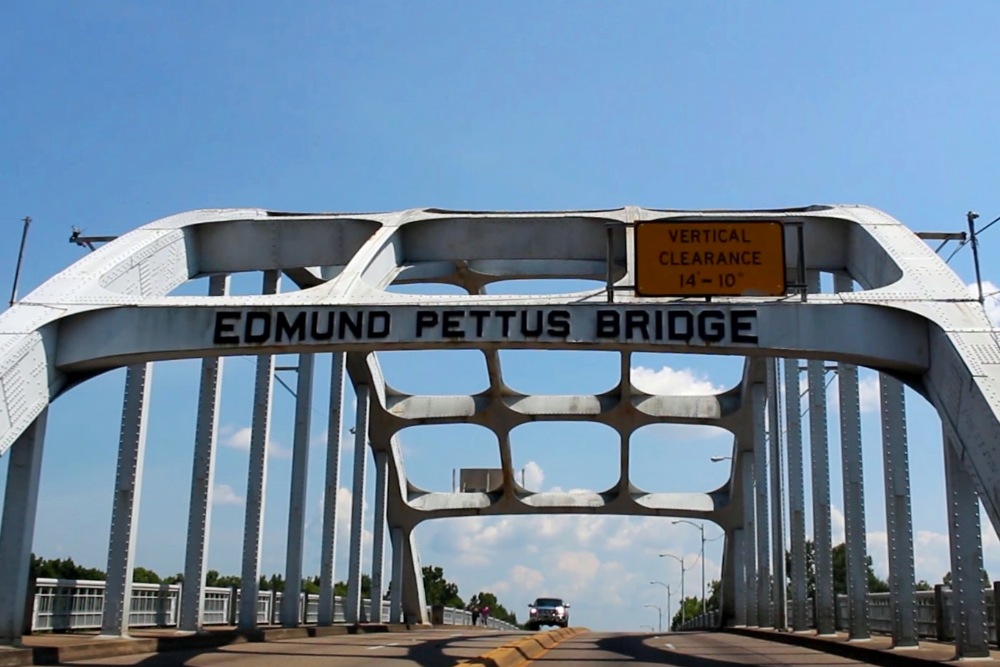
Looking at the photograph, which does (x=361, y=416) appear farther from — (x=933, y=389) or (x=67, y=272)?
(x=933, y=389)

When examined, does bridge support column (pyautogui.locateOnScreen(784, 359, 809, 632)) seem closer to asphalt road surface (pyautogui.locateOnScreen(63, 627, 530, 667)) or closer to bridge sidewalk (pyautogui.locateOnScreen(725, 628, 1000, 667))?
bridge sidewalk (pyautogui.locateOnScreen(725, 628, 1000, 667))

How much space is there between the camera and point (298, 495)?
2958 cm

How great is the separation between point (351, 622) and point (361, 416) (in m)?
7.61

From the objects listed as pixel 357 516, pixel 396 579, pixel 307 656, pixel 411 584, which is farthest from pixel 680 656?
pixel 411 584

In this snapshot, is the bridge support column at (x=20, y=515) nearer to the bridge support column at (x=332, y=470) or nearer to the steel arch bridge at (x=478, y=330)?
the steel arch bridge at (x=478, y=330)

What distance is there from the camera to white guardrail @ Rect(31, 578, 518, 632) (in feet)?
69.9

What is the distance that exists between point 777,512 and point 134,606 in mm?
19409

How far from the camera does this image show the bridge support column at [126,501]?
20250 mm

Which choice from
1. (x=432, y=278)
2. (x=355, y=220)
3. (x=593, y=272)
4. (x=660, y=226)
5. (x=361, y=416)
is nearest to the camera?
(x=660, y=226)

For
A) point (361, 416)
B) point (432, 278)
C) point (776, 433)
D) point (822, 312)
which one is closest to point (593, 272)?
point (432, 278)

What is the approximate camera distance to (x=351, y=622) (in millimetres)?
35875

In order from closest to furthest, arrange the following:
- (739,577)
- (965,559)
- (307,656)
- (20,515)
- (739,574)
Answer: (965,559) < (20,515) < (307,656) < (739,577) < (739,574)

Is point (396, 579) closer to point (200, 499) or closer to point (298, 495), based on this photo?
point (298, 495)

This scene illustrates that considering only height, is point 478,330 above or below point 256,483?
above
